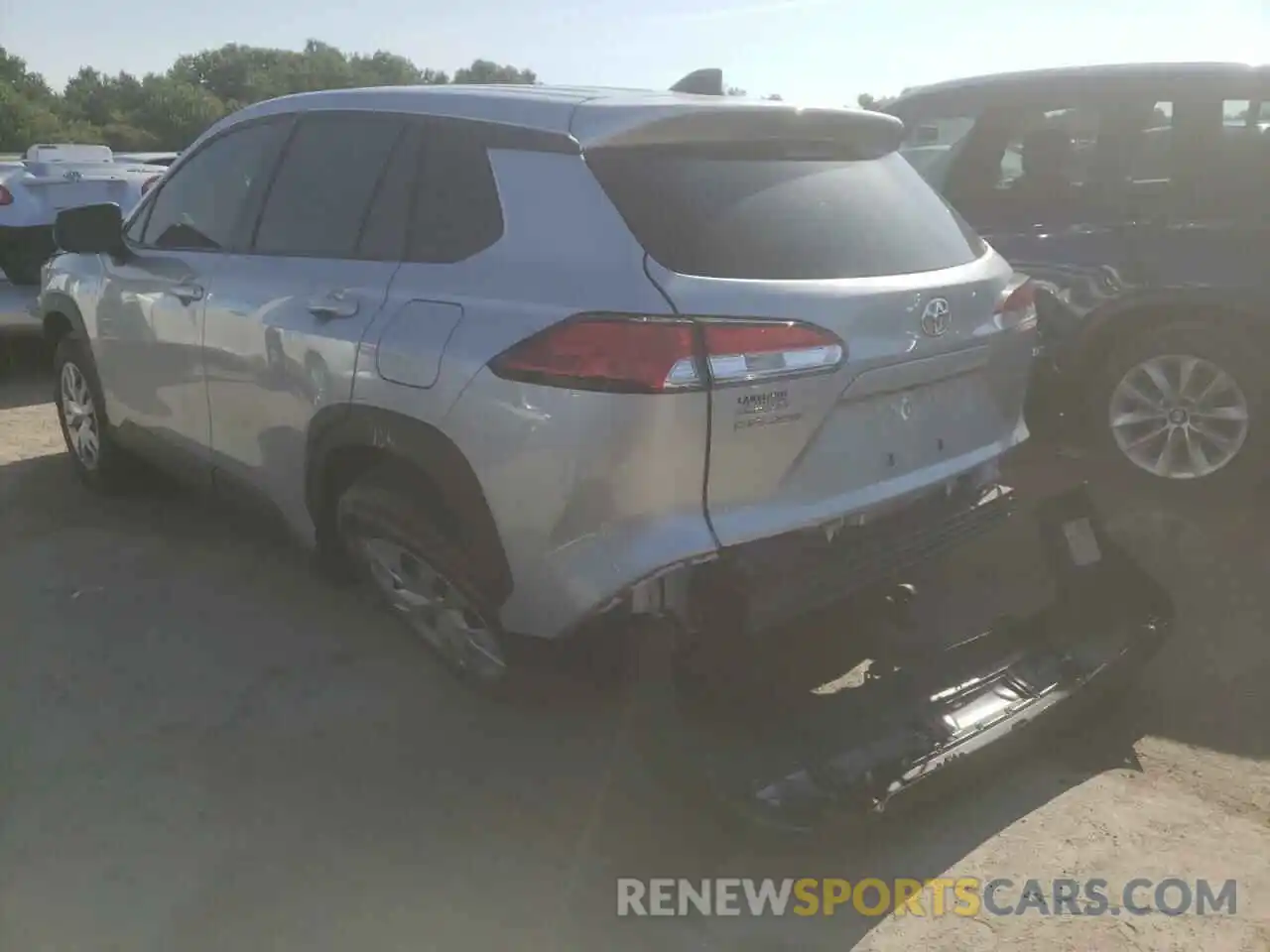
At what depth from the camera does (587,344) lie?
8.50ft

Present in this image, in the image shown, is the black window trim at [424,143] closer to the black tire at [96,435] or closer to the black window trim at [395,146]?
the black window trim at [395,146]

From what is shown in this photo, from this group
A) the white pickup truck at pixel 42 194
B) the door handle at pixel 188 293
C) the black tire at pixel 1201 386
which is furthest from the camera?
the white pickup truck at pixel 42 194

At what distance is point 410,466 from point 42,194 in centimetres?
537

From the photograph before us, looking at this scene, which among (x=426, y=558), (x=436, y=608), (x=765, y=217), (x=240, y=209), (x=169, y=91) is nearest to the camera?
(x=765, y=217)

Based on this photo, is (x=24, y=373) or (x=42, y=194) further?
(x=24, y=373)

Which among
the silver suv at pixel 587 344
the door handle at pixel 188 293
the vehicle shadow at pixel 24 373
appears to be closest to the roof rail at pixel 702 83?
the silver suv at pixel 587 344

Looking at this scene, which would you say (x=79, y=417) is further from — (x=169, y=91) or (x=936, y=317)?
(x=169, y=91)

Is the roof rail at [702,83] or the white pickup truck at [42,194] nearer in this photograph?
the roof rail at [702,83]

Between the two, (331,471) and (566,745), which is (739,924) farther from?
(331,471)

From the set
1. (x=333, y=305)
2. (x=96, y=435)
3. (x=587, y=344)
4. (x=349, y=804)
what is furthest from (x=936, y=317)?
(x=96, y=435)

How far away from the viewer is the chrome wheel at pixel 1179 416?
15.3 ft

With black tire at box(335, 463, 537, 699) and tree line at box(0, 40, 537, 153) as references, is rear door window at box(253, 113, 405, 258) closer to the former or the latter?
black tire at box(335, 463, 537, 699)

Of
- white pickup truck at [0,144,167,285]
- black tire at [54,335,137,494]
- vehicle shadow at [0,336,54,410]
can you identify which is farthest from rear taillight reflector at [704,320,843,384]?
vehicle shadow at [0,336,54,410]

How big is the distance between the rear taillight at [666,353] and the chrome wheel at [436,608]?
2.45ft
